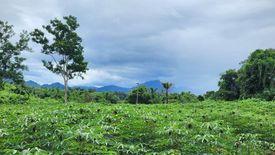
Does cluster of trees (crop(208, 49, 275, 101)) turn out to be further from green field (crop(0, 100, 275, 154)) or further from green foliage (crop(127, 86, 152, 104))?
green field (crop(0, 100, 275, 154))

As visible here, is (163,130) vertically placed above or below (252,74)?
below

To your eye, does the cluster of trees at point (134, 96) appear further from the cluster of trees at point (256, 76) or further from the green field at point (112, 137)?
the green field at point (112, 137)

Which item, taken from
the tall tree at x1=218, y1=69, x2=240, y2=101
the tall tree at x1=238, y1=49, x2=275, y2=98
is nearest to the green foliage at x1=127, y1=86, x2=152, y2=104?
the tall tree at x1=218, y1=69, x2=240, y2=101

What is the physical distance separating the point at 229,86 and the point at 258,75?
8.03m

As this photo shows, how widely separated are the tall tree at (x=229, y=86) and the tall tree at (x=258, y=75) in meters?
3.33

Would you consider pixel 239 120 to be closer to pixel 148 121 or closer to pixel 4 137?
pixel 148 121

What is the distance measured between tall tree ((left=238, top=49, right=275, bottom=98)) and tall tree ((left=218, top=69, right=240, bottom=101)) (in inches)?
131

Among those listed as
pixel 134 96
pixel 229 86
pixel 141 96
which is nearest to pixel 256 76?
pixel 229 86

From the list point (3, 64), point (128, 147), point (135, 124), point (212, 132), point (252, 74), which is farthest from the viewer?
point (252, 74)

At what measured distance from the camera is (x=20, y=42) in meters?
33.6

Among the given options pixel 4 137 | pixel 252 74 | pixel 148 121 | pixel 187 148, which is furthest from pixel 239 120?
pixel 252 74

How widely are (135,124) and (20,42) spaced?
29.4m

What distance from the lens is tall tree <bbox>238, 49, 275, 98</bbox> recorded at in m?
45.8

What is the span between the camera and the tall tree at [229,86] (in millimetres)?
A: 52094
